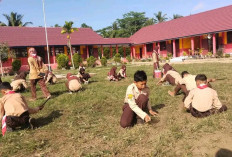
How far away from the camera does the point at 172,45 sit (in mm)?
27781

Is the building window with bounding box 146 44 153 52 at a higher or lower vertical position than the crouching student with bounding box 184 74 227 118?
higher

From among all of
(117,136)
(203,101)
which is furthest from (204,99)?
(117,136)

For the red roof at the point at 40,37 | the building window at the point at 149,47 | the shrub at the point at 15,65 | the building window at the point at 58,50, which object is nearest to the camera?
the shrub at the point at 15,65

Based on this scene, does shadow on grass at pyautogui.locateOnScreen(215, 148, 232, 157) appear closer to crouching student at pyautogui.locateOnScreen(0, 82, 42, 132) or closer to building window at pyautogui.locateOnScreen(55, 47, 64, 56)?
crouching student at pyautogui.locateOnScreen(0, 82, 42, 132)

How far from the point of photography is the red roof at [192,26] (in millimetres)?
22797

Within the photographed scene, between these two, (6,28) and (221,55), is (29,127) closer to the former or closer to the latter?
(221,55)

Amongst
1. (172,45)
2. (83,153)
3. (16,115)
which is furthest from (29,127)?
(172,45)

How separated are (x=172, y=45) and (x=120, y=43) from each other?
7.23 metres

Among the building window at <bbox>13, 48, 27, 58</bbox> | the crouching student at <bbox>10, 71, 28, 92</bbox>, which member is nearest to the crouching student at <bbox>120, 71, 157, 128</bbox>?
the crouching student at <bbox>10, 71, 28, 92</bbox>

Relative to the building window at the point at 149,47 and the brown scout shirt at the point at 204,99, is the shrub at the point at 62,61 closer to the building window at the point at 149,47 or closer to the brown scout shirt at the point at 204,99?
the building window at the point at 149,47

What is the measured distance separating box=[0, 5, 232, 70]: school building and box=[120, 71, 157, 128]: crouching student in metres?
20.8

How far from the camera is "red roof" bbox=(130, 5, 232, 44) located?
74.8ft

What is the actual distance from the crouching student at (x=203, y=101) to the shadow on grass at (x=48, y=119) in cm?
291

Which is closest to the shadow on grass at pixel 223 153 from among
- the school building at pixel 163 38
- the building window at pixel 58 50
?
the school building at pixel 163 38
